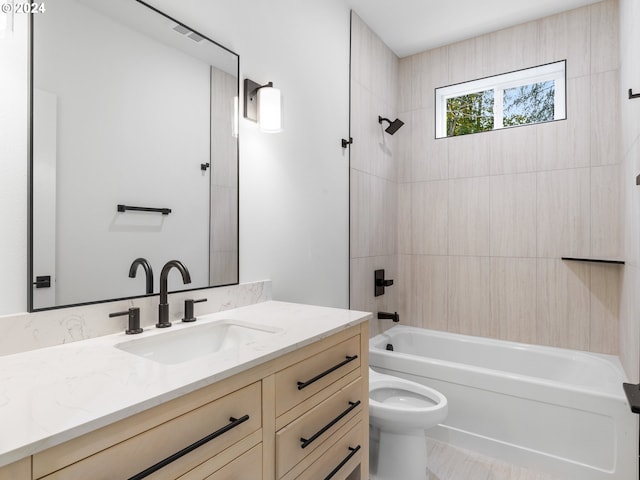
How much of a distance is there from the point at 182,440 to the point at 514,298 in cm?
270

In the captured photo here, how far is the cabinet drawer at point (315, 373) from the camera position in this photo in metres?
1.04

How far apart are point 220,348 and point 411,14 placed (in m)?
2.60

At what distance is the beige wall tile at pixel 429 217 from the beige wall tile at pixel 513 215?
37 cm

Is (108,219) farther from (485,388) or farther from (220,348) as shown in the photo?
(485,388)

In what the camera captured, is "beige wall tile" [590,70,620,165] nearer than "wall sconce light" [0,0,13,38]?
No

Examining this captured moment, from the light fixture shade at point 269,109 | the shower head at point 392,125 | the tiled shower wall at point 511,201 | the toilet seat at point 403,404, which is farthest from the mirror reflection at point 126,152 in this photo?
the shower head at point 392,125

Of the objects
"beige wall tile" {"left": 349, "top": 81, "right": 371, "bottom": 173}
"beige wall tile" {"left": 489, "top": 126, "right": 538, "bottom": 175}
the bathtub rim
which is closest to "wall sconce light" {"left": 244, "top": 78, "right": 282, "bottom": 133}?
"beige wall tile" {"left": 349, "top": 81, "right": 371, "bottom": 173}

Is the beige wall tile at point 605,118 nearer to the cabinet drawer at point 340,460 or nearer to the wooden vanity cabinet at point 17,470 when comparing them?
the cabinet drawer at point 340,460

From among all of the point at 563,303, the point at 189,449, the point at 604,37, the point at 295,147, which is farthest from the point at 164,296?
the point at 604,37

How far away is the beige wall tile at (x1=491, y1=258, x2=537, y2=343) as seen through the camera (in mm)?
2738

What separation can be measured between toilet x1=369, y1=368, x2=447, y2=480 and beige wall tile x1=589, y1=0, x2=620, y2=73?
2.44 meters

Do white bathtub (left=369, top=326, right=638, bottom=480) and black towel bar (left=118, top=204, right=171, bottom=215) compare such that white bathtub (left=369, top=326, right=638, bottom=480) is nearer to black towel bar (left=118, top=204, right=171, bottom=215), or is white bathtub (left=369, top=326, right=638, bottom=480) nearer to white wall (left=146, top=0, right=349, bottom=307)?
white wall (left=146, top=0, right=349, bottom=307)

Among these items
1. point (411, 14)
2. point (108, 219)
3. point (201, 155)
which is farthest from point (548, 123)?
point (108, 219)

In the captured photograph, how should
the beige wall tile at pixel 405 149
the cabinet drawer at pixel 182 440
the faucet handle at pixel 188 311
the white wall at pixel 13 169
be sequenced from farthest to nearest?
the beige wall tile at pixel 405 149 < the faucet handle at pixel 188 311 < the white wall at pixel 13 169 < the cabinet drawer at pixel 182 440
